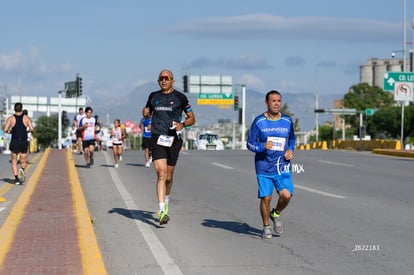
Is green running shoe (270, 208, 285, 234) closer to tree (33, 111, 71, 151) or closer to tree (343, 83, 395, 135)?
tree (343, 83, 395, 135)

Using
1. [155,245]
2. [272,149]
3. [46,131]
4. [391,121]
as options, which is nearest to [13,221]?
[155,245]

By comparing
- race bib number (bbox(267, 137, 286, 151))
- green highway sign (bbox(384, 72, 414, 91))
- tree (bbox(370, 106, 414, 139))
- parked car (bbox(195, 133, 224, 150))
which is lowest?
parked car (bbox(195, 133, 224, 150))

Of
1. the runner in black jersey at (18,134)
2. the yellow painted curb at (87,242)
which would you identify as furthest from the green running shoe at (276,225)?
the runner in black jersey at (18,134)

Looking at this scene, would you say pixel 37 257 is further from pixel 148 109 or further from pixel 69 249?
pixel 148 109

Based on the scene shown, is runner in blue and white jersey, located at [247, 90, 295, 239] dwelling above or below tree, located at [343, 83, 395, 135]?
below

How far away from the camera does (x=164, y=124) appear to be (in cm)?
1023

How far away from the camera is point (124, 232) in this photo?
32.5 ft

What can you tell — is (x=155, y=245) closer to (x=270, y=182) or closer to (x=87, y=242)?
(x=87, y=242)

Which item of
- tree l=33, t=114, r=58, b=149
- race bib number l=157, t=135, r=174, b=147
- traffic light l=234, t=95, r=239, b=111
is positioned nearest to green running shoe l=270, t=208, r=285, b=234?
race bib number l=157, t=135, r=174, b=147

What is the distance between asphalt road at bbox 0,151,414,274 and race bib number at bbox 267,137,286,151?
0.67 meters

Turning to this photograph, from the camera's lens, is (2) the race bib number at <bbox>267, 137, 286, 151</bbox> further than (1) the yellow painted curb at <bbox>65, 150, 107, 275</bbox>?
Yes

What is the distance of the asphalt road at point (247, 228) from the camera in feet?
25.5

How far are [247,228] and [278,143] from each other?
63.0 inches

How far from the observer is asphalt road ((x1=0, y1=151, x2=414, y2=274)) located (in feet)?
25.5
